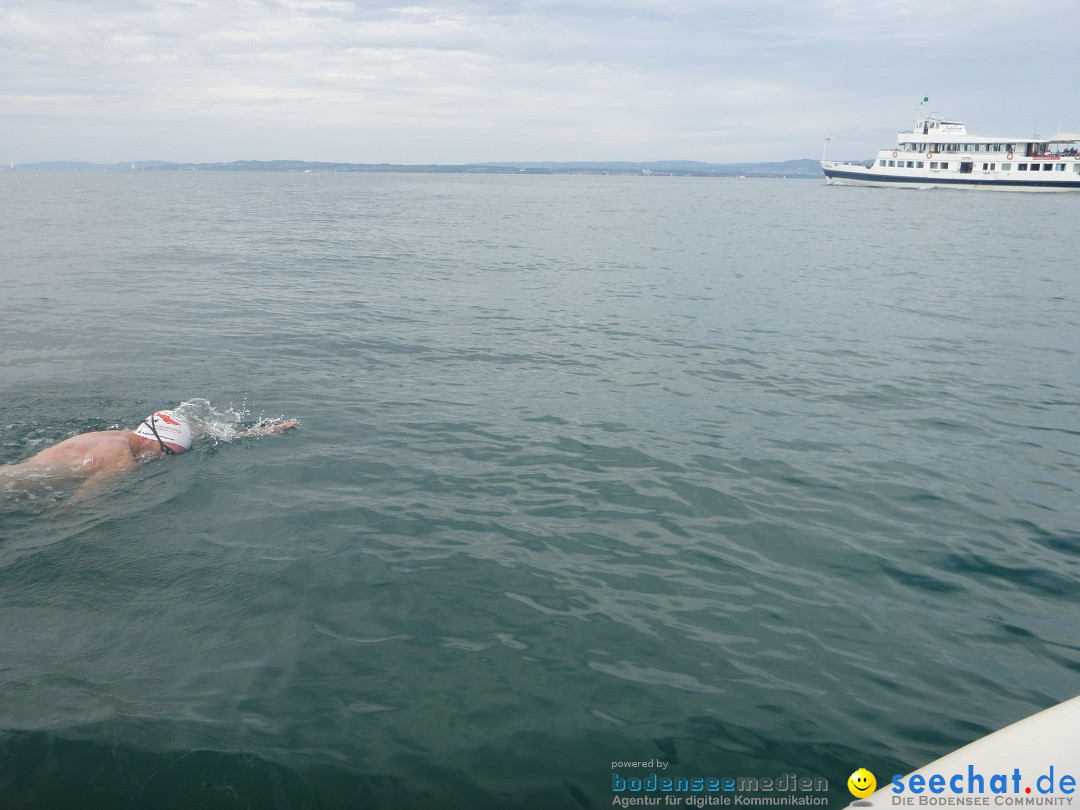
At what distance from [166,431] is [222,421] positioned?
1.65m

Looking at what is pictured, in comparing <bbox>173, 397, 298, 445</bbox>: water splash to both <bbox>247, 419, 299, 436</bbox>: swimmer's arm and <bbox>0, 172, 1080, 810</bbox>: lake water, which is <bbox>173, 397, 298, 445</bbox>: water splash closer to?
<bbox>247, 419, 299, 436</bbox>: swimmer's arm

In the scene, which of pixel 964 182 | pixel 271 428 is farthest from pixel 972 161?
pixel 271 428

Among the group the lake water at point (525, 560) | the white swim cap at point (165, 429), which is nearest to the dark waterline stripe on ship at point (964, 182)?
the lake water at point (525, 560)

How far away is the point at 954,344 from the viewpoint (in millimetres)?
17156

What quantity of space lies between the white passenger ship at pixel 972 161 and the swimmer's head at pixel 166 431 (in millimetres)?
104243

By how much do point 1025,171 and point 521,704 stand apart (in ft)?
347

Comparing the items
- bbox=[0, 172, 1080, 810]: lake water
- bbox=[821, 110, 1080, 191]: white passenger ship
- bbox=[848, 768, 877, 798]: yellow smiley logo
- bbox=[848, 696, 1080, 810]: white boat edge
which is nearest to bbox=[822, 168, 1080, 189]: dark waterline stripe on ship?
bbox=[821, 110, 1080, 191]: white passenger ship

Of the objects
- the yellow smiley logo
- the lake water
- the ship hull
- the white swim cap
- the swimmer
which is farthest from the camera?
the ship hull

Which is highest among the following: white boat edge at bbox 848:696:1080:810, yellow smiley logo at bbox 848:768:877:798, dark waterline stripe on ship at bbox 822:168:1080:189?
dark waterline stripe on ship at bbox 822:168:1080:189

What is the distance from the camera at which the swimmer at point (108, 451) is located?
28.7 feet

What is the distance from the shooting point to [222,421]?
11.5 metres

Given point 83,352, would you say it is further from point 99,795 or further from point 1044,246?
point 1044,246

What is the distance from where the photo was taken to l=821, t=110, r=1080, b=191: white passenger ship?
275 ft

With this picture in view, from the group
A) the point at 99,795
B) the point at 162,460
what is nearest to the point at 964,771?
the point at 99,795
